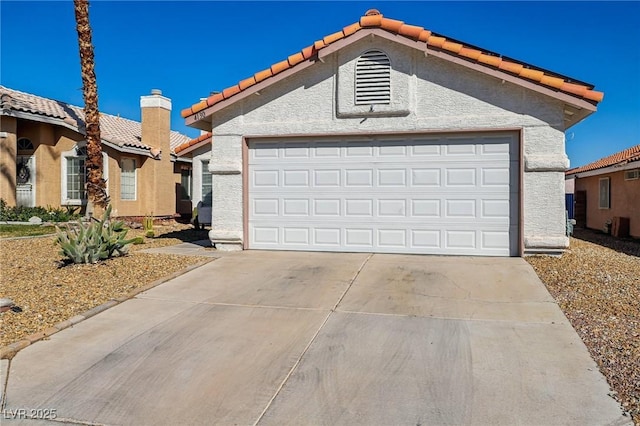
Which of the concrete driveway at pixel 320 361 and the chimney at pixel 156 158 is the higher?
the chimney at pixel 156 158

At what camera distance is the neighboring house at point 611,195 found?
1540cm

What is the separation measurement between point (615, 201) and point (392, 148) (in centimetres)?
1122

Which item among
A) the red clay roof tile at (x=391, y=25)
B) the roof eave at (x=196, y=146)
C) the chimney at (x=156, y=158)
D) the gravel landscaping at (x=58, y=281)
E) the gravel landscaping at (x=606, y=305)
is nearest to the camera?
the gravel landscaping at (x=606, y=305)

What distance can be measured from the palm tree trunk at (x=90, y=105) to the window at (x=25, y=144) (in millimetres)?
5126

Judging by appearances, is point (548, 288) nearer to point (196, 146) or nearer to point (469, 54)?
point (469, 54)

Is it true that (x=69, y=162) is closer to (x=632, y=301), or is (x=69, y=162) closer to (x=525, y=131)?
(x=525, y=131)

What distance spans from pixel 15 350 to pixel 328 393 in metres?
3.11

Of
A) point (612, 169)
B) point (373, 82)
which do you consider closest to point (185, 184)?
point (373, 82)

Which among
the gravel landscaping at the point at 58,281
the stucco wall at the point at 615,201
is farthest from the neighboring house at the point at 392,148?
the stucco wall at the point at 615,201

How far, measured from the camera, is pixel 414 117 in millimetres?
9852

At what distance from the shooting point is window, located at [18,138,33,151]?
57.8 ft

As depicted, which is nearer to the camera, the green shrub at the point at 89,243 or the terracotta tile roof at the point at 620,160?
the green shrub at the point at 89,243

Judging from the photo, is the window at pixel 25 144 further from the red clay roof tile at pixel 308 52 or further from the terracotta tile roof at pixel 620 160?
the terracotta tile roof at pixel 620 160

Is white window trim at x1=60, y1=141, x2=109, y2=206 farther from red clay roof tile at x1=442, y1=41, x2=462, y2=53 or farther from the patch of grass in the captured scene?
red clay roof tile at x1=442, y1=41, x2=462, y2=53
